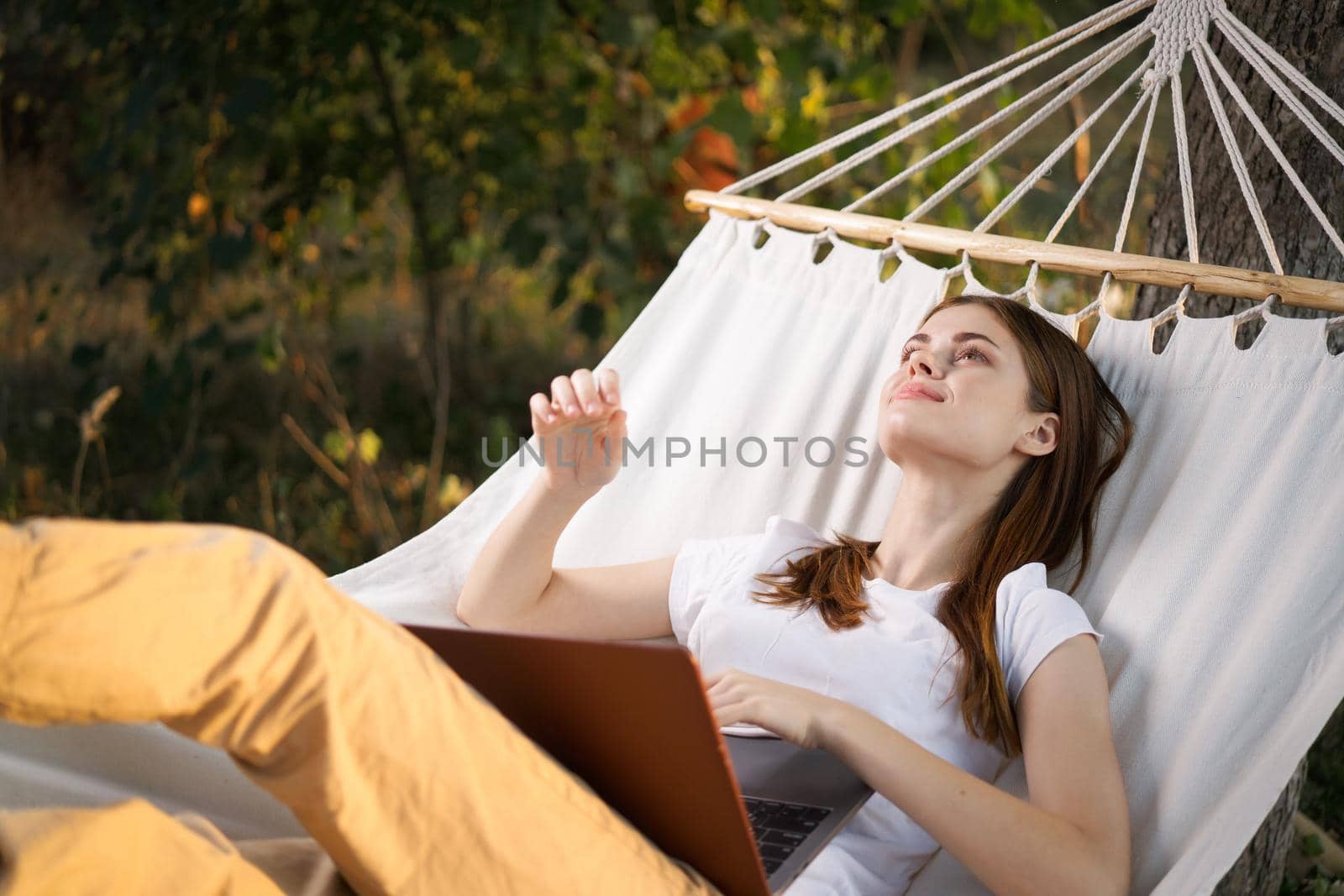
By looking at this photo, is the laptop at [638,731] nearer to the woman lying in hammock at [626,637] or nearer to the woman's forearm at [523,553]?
the woman lying in hammock at [626,637]

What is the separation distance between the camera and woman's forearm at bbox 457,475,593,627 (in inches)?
60.3

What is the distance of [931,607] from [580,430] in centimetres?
45

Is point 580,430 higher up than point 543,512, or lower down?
higher up

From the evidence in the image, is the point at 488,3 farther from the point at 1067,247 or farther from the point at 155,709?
the point at 155,709

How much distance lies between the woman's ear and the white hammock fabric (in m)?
0.10

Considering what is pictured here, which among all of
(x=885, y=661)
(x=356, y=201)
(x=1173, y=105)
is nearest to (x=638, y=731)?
(x=885, y=661)

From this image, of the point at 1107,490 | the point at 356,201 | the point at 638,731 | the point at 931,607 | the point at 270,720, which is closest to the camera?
the point at 270,720

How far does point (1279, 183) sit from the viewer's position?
5.98 ft

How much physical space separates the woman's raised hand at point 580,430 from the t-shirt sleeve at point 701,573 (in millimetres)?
171

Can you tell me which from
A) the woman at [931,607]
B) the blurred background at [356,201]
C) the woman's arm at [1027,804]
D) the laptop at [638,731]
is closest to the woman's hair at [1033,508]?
the woman at [931,607]

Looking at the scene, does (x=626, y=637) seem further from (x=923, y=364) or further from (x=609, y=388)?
(x=923, y=364)

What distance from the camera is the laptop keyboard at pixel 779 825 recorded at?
1120 millimetres

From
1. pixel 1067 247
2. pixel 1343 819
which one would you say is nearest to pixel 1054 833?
pixel 1067 247

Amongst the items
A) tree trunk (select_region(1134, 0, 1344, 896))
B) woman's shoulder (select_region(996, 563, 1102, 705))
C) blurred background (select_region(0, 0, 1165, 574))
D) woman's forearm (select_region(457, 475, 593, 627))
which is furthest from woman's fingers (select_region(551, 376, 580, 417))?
blurred background (select_region(0, 0, 1165, 574))
